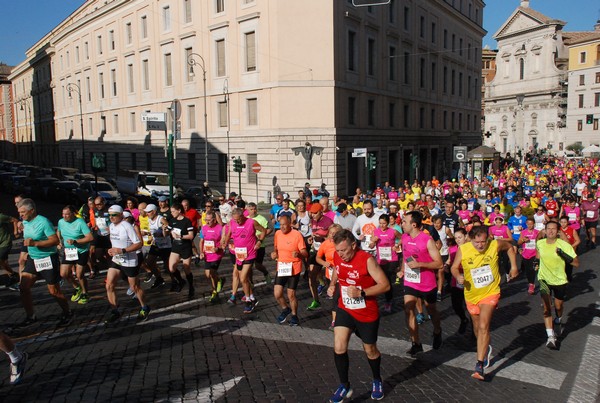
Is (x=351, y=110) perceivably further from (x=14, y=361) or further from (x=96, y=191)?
(x=14, y=361)

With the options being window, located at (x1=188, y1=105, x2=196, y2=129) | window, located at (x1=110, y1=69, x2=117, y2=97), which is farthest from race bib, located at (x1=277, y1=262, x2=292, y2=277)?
window, located at (x1=110, y1=69, x2=117, y2=97)

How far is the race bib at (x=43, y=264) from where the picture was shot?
24.7ft

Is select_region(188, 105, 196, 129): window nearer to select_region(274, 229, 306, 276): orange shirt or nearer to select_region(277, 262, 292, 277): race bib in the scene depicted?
select_region(274, 229, 306, 276): orange shirt

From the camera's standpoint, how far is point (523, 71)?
8062 cm

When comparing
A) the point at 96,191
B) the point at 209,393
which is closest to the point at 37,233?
the point at 209,393

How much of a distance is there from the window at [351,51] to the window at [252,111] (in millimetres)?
6355

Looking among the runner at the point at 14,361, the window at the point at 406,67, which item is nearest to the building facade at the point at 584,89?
the window at the point at 406,67

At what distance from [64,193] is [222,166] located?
1025 centimetres

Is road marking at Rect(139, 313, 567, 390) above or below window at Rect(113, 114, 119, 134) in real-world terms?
below

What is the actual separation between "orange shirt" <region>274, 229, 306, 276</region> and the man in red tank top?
257cm

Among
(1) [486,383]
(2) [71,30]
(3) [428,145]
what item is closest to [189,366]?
(1) [486,383]

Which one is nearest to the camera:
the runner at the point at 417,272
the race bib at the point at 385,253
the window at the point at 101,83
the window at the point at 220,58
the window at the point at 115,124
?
the runner at the point at 417,272

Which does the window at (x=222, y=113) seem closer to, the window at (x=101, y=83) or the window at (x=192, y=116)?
the window at (x=192, y=116)

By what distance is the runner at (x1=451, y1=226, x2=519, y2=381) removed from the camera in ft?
19.5
